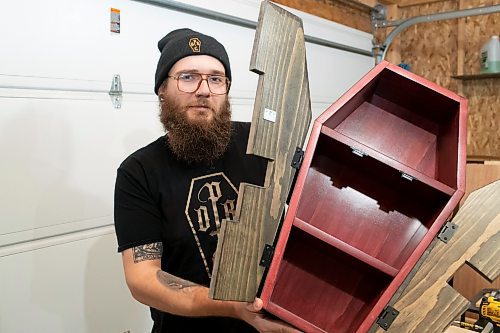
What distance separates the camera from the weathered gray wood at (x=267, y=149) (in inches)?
28.8

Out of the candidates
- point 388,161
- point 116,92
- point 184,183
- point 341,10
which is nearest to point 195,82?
point 184,183

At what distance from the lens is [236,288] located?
29.3 inches

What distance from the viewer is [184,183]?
45.8 inches

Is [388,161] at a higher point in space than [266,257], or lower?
higher

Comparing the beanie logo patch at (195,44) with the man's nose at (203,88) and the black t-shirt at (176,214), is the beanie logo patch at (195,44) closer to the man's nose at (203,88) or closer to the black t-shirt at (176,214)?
the man's nose at (203,88)

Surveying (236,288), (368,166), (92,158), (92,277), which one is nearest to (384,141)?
(368,166)

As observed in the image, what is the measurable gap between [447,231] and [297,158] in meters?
0.26

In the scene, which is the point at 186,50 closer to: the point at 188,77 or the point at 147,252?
the point at 188,77

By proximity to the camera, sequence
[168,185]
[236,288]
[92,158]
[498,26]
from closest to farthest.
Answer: [236,288]
[168,185]
[92,158]
[498,26]

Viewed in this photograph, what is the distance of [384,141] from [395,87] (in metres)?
0.14

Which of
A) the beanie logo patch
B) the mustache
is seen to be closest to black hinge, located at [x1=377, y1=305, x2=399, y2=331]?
the mustache

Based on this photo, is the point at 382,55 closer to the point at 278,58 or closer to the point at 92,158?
the point at 92,158

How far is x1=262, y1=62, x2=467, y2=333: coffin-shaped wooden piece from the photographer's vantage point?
87 cm

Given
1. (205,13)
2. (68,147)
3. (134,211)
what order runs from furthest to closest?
(205,13)
(68,147)
(134,211)
